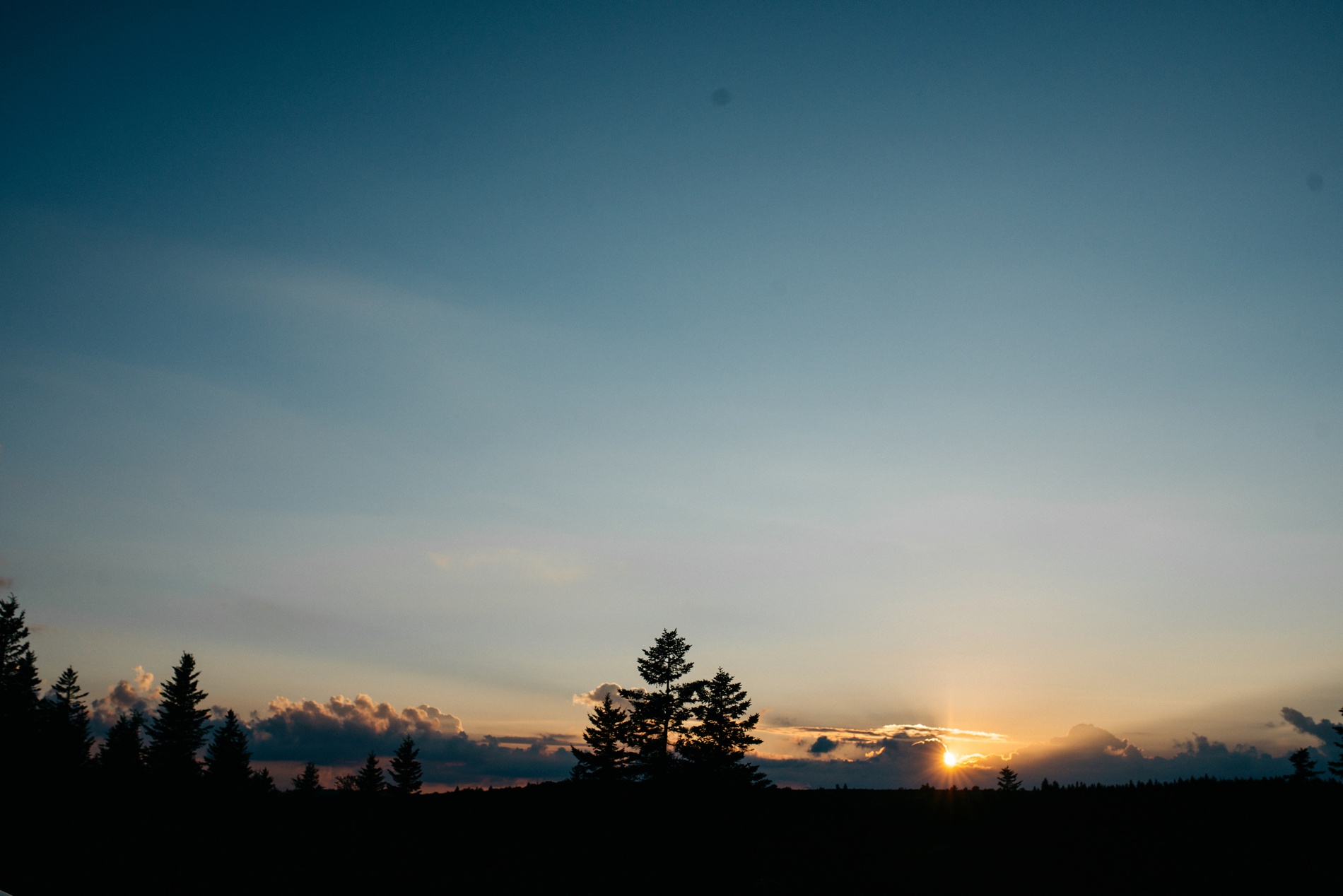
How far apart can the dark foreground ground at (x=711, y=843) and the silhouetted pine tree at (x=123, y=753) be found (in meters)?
24.1

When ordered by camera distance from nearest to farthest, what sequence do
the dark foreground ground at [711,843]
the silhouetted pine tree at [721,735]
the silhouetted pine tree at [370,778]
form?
the dark foreground ground at [711,843] → the silhouetted pine tree at [721,735] → the silhouetted pine tree at [370,778]

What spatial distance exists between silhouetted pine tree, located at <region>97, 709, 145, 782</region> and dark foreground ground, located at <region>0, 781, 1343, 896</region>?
79.2 ft

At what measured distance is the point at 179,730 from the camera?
219 feet

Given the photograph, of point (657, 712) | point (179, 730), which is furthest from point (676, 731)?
point (179, 730)

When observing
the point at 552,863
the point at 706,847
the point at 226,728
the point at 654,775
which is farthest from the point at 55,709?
the point at 706,847

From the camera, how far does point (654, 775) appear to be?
48594mm

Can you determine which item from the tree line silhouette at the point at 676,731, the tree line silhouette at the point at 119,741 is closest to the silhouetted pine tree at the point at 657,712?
the tree line silhouette at the point at 676,731

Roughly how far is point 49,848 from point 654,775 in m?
30.2

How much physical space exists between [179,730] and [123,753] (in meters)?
4.41

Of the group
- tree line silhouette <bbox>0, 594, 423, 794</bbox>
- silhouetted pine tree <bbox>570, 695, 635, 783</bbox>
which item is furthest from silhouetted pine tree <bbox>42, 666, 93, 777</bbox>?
silhouetted pine tree <bbox>570, 695, 635, 783</bbox>

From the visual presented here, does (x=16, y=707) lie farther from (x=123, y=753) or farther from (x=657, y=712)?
(x=657, y=712)

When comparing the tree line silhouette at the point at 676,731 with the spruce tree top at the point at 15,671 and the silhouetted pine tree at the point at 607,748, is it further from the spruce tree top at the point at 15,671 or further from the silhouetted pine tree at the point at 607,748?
the spruce tree top at the point at 15,671

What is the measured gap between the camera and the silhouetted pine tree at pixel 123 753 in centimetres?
6200

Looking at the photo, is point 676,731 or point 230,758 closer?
point 676,731
